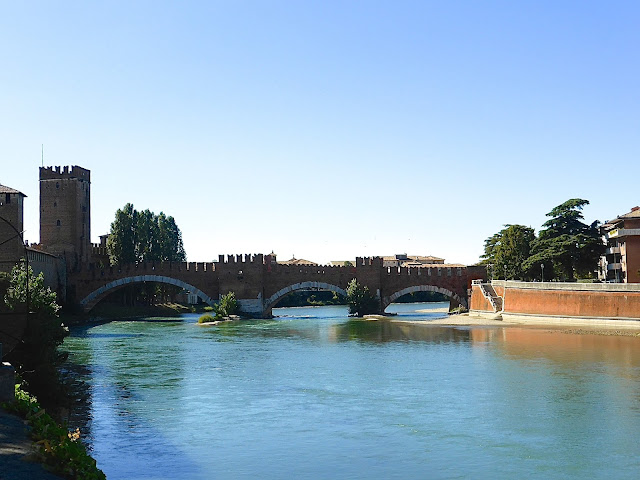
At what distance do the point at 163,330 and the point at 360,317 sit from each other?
18.4 m

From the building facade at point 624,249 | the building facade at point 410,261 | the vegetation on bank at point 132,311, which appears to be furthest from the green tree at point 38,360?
Result: the building facade at point 410,261

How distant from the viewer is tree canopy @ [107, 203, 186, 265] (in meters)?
66.1

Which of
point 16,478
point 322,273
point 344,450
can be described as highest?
point 322,273

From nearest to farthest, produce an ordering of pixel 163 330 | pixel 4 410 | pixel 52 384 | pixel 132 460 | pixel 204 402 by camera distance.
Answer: pixel 4 410
pixel 132 460
pixel 52 384
pixel 204 402
pixel 163 330

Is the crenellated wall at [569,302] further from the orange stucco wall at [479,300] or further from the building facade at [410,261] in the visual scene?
the building facade at [410,261]

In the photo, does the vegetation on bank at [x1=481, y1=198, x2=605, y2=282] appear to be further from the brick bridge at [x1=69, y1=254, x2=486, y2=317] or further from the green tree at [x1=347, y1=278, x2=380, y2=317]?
the green tree at [x1=347, y1=278, x2=380, y2=317]

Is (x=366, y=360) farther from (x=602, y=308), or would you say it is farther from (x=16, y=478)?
(x=16, y=478)

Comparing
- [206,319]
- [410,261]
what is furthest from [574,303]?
[410,261]

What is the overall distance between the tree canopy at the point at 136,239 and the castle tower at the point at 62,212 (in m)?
3.08

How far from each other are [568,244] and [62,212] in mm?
41527

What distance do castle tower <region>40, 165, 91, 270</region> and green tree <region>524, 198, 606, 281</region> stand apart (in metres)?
37.7

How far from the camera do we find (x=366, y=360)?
104ft

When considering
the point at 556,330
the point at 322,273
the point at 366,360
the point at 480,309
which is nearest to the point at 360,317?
the point at 322,273

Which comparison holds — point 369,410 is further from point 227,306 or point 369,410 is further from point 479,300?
point 227,306
